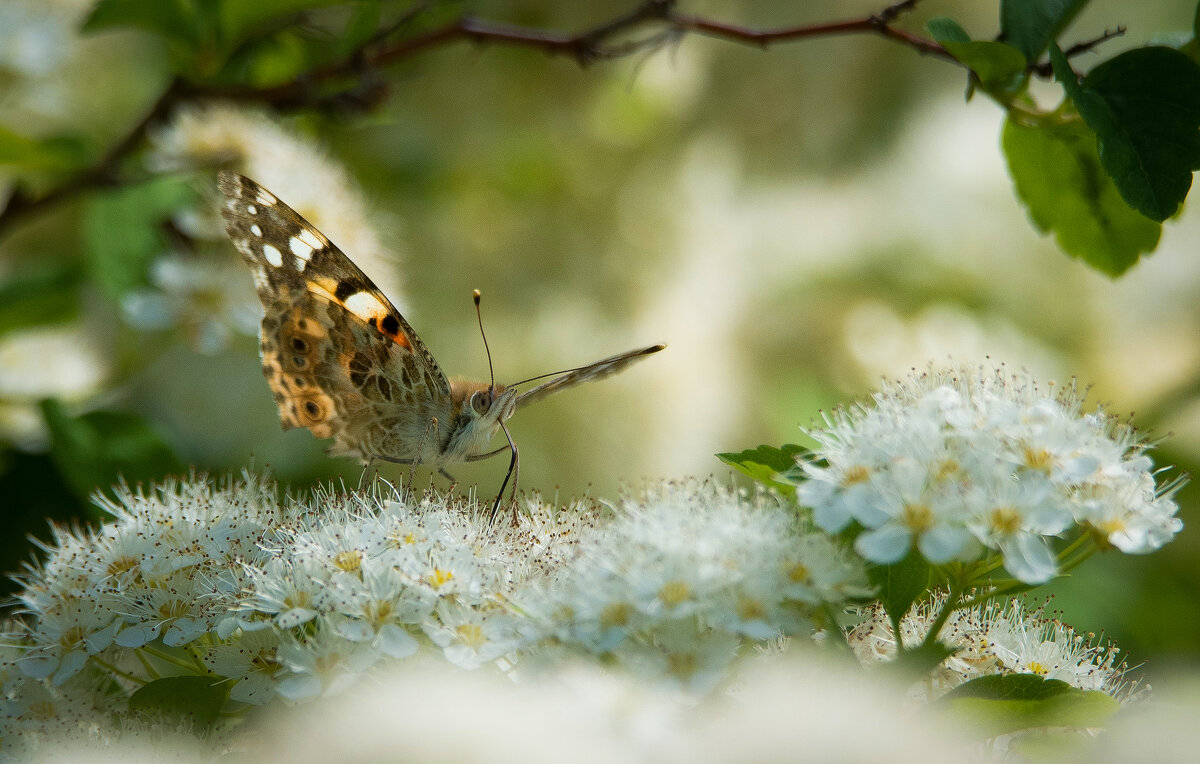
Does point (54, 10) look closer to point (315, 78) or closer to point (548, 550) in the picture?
point (315, 78)

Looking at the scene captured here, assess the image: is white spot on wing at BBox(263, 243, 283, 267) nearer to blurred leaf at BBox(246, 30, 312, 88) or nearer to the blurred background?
the blurred background

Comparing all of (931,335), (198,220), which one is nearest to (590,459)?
(931,335)

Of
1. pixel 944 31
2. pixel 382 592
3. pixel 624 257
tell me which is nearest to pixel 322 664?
pixel 382 592

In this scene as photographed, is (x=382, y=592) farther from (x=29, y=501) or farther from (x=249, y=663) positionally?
(x=29, y=501)

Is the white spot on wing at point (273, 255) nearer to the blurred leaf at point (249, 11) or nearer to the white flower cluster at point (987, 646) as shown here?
the blurred leaf at point (249, 11)

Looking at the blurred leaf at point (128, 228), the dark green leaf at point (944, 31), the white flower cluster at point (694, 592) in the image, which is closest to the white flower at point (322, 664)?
the white flower cluster at point (694, 592)
